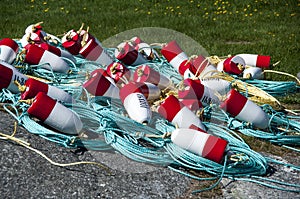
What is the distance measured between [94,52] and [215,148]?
2.34 m

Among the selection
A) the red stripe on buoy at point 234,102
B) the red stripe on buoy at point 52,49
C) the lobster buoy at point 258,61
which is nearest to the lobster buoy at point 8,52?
the red stripe on buoy at point 52,49

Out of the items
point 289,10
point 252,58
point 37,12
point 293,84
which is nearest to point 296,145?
point 293,84

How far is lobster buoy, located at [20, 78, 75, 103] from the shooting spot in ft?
14.4

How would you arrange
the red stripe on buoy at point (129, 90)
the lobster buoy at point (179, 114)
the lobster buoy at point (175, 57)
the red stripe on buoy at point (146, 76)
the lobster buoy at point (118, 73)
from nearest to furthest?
1. the lobster buoy at point (179, 114)
2. the red stripe on buoy at point (129, 90)
3. the red stripe on buoy at point (146, 76)
4. the lobster buoy at point (118, 73)
5. the lobster buoy at point (175, 57)

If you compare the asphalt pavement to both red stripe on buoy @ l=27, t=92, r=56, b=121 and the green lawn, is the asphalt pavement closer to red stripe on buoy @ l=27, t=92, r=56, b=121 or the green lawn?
red stripe on buoy @ l=27, t=92, r=56, b=121

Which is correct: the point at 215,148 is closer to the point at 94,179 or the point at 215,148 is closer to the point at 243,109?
the point at 243,109

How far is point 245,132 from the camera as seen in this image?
449 centimetres

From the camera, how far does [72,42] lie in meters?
5.89

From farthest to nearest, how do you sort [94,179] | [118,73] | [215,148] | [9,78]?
[118,73], [9,78], [215,148], [94,179]

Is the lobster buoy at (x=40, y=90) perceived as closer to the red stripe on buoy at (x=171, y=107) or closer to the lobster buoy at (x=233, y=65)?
the red stripe on buoy at (x=171, y=107)

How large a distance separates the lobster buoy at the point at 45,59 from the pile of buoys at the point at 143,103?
10mm

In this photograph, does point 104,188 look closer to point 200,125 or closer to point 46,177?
point 46,177

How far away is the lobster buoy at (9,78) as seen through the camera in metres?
4.70

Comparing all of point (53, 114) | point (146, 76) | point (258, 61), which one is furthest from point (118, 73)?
point (258, 61)
